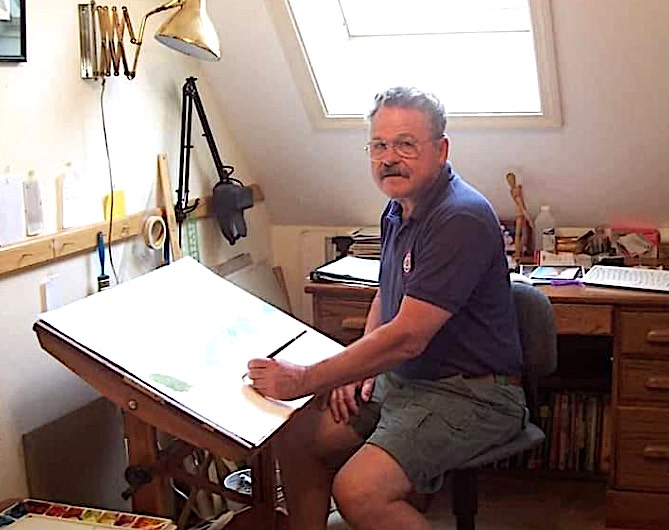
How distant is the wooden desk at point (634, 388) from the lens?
2869 millimetres

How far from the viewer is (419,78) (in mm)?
3369

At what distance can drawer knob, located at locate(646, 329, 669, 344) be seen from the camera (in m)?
2.85

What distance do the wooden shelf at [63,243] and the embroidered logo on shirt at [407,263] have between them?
847mm

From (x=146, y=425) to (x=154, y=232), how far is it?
0.82 meters

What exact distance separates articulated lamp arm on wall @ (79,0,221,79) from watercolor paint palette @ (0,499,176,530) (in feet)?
3.68

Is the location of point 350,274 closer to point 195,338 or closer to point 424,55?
point 424,55

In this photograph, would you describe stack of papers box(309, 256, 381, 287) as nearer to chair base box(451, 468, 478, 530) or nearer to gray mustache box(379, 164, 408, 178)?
gray mustache box(379, 164, 408, 178)

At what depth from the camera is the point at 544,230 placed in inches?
133

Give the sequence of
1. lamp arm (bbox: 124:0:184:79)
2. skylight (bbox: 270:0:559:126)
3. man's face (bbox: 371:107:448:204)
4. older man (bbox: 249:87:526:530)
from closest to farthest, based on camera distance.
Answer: older man (bbox: 249:87:526:530) → man's face (bbox: 371:107:448:204) → lamp arm (bbox: 124:0:184:79) → skylight (bbox: 270:0:559:126)

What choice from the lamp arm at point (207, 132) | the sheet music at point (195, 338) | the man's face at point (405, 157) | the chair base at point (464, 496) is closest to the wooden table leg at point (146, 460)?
the sheet music at point (195, 338)

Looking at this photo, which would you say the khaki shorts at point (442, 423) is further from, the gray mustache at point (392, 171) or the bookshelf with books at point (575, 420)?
the bookshelf with books at point (575, 420)

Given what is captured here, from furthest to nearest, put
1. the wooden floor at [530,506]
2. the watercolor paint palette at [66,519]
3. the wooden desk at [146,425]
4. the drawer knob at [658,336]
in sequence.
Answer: the wooden floor at [530,506]
the drawer knob at [658,336]
the watercolor paint palette at [66,519]
the wooden desk at [146,425]

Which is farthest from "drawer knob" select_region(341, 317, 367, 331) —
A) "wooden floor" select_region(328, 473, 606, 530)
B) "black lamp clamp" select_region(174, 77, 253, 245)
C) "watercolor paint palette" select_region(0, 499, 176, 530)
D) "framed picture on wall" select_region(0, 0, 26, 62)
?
"framed picture on wall" select_region(0, 0, 26, 62)

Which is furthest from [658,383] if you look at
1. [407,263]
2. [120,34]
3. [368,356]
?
[120,34]
